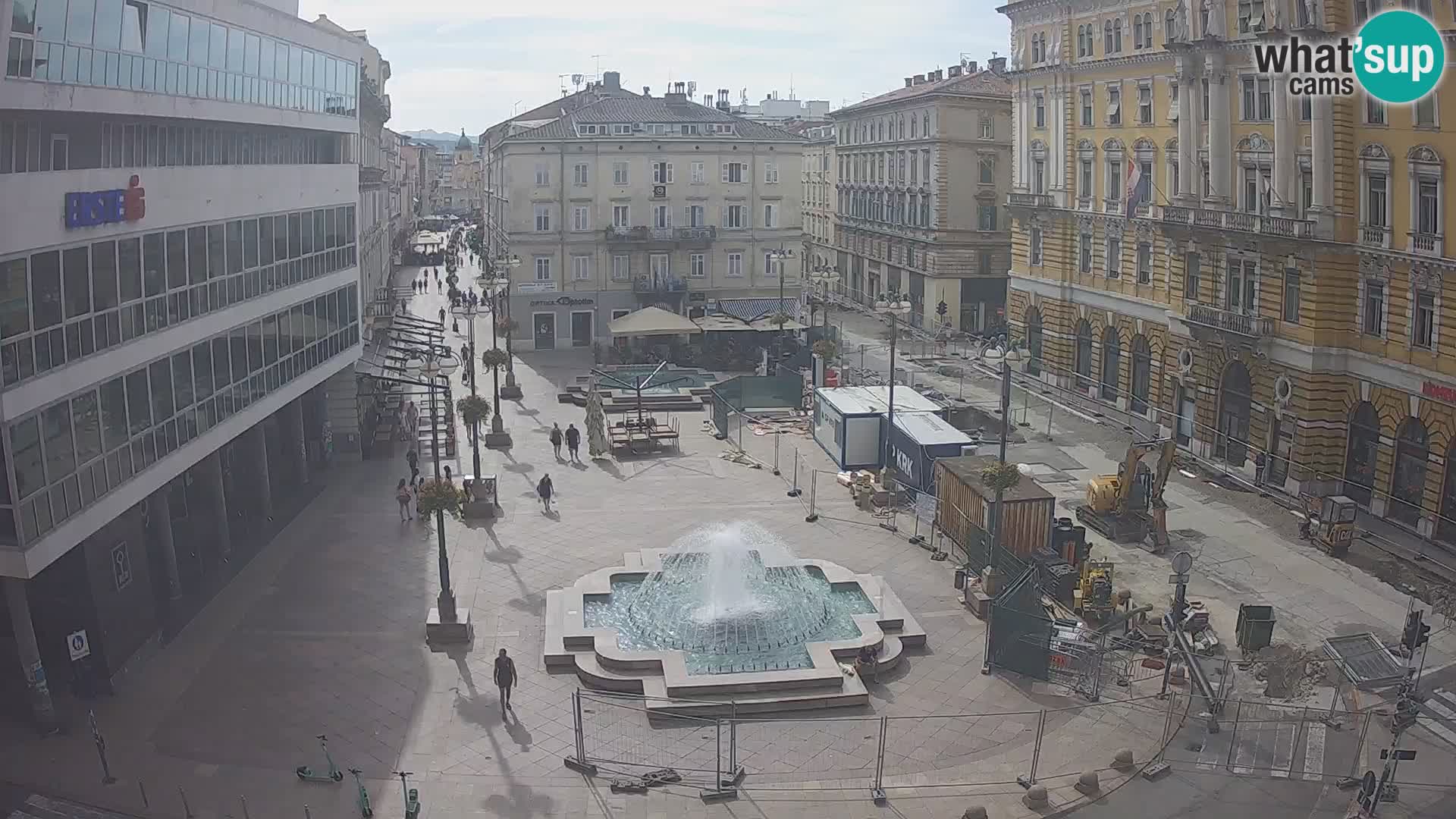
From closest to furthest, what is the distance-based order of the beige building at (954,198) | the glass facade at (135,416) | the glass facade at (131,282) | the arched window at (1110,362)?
1. the glass facade at (131,282)
2. the glass facade at (135,416)
3. the arched window at (1110,362)
4. the beige building at (954,198)

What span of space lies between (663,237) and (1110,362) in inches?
1011

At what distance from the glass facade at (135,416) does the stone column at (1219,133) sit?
29328mm

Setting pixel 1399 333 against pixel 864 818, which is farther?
pixel 1399 333

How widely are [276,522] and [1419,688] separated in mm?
28046

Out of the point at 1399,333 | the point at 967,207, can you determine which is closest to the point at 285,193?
the point at 1399,333

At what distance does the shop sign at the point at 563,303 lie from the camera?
226 ft

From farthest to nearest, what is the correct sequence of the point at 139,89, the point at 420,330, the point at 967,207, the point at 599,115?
the point at 967,207
the point at 599,115
the point at 420,330
the point at 139,89

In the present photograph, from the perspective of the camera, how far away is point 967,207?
73938 millimetres

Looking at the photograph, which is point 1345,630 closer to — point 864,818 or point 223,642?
point 864,818

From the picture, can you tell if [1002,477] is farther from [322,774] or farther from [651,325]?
[651,325]

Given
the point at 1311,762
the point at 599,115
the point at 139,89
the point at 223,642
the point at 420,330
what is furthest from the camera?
the point at 599,115

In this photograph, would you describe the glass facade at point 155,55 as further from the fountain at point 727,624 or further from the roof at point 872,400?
the roof at point 872,400

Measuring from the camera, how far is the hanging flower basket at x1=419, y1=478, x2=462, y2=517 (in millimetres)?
26812

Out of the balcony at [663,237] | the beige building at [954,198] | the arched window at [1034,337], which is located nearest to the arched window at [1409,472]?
the arched window at [1034,337]
